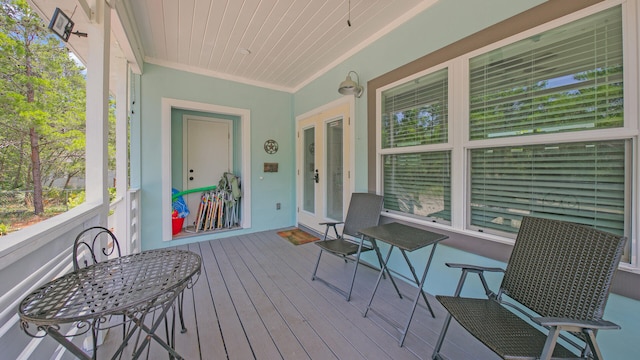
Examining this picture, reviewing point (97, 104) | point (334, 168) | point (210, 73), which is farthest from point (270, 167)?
point (97, 104)

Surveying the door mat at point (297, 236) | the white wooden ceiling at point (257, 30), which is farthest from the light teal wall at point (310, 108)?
the door mat at point (297, 236)

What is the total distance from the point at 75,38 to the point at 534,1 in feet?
12.6

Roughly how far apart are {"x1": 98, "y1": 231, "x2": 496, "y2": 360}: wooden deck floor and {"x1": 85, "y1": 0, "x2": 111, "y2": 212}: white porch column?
46.1 inches

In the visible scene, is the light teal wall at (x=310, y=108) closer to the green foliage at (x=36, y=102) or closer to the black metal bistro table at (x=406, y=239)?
the black metal bistro table at (x=406, y=239)

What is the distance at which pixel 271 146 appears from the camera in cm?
450

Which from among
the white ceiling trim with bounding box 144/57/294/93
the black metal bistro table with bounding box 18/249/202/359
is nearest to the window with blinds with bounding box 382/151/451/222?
the black metal bistro table with bounding box 18/249/202/359

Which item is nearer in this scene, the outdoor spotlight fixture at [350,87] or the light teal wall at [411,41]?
the light teal wall at [411,41]

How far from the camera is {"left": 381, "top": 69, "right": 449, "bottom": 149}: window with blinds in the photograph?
2211 millimetres

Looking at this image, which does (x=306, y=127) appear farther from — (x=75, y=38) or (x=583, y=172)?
(x=583, y=172)

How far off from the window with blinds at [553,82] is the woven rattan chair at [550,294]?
710mm

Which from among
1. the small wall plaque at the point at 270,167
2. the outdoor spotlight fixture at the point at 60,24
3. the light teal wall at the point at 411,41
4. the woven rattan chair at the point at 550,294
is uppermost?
the light teal wall at the point at 411,41

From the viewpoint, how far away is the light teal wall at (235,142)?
135 inches

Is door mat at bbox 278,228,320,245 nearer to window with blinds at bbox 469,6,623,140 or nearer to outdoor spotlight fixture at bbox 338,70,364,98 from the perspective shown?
outdoor spotlight fixture at bbox 338,70,364,98

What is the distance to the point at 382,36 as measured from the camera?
8.96 ft
